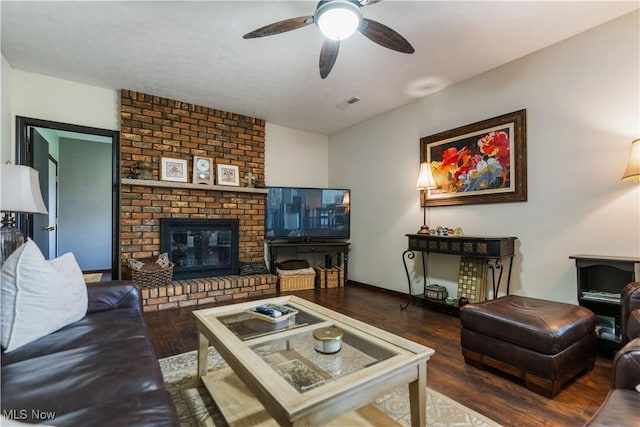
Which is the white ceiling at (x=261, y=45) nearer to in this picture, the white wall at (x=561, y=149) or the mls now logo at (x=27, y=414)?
the white wall at (x=561, y=149)

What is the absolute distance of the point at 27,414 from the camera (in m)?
0.84

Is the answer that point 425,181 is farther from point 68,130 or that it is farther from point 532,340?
point 68,130

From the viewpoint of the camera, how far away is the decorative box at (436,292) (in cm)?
325

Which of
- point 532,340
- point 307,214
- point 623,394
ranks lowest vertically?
point 532,340

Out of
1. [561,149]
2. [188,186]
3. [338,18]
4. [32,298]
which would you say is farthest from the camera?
[188,186]

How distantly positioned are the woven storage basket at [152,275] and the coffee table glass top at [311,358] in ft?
7.84

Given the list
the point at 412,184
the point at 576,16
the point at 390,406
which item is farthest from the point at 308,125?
the point at 390,406

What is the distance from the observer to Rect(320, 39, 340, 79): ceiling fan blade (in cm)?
210

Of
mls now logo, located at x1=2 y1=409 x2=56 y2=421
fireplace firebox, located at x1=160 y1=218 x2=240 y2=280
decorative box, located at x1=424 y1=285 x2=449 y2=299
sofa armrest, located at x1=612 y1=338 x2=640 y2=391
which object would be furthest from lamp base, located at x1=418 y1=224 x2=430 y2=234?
mls now logo, located at x1=2 y1=409 x2=56 y2=421

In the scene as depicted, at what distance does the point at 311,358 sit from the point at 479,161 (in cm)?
264

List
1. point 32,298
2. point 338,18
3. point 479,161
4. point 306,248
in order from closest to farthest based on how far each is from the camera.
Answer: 1. point 32,298
2. point 338,18
3. point 479,161
4. point 306,248

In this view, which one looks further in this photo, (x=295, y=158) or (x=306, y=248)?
(x=295, y=158)

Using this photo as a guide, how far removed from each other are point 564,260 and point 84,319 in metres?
3.40

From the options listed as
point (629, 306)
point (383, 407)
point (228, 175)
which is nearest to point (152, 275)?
point (228, 175)
